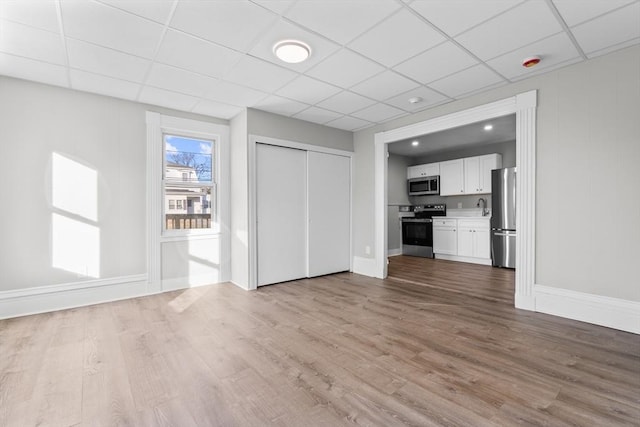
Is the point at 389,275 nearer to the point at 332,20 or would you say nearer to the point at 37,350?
the point at 332,20

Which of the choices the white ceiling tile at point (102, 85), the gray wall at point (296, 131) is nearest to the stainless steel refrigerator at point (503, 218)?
the gray wall at point (296, 131)

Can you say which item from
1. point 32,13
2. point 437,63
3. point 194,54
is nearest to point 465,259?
point 437,63

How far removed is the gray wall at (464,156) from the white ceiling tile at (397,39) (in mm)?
4626

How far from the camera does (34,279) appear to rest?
3.11m

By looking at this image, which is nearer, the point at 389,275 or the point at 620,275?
the point at 620,275

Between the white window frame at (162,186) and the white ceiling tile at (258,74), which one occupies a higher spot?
the white ceiling tile at (258,74)

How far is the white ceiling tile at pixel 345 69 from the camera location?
8.79ft

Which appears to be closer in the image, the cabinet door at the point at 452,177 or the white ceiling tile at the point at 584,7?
the white ceiling tile at the point at 584,7

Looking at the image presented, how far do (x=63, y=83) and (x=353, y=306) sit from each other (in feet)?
13.5

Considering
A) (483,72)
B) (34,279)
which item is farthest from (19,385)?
(483,72)

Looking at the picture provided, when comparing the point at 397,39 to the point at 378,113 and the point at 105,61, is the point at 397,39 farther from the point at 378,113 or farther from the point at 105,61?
the point at 105,61

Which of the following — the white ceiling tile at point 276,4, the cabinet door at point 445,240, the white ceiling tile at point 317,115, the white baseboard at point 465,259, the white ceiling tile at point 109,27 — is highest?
the white ceiling tile at point 317,115

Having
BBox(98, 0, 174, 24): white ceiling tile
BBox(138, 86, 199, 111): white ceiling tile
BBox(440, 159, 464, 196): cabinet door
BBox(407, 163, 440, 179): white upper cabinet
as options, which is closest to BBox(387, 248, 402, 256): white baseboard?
BBox(440, 159, 464, 196): cabinet door

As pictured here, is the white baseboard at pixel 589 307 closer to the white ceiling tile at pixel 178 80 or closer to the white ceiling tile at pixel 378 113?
the white ceiling tile at pixel 378 113
